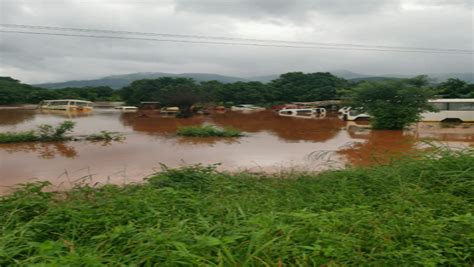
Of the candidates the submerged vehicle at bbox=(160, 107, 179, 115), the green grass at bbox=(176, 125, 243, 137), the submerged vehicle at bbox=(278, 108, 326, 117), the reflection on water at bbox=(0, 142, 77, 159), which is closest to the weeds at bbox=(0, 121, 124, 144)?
the reflection on water at bbox=(0, 142, 77, 159)

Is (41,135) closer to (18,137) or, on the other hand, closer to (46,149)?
(18,137)

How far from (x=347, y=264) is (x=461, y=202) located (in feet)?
6.25

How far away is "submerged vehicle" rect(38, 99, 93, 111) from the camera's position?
90.2ft

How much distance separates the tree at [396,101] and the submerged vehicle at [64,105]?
21.7 meters

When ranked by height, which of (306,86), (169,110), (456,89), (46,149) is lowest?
(46,149)

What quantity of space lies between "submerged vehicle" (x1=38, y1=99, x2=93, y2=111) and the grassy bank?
84.7 feet

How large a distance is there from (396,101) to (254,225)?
14.0 metres

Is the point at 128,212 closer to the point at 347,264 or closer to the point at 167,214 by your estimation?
the point at 167,214

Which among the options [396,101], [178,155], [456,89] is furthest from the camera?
[456,89]

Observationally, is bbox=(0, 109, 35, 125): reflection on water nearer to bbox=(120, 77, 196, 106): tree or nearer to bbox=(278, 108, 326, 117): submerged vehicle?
bbox=(120, 77, 196, 106): tree

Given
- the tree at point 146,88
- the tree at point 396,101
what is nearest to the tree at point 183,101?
the tree at point 146,88

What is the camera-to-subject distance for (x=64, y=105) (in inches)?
1089

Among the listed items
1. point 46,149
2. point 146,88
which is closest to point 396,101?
point 46,149

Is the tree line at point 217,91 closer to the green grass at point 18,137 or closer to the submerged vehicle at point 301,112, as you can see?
the submerged vehicle at point 301,112
